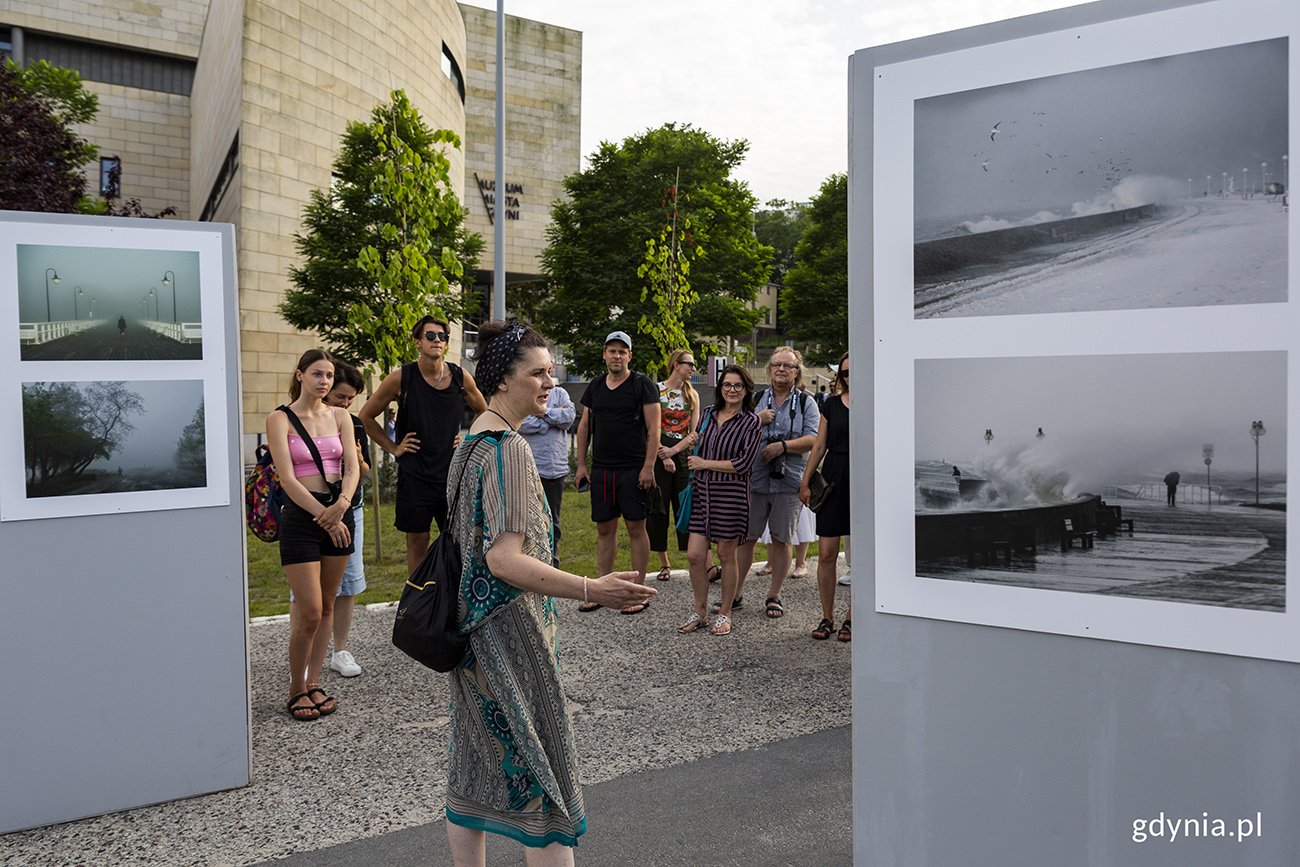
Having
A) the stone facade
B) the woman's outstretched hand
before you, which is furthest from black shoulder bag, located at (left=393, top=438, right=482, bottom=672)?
the stone facade

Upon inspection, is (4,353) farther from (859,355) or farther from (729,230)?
(729,230)

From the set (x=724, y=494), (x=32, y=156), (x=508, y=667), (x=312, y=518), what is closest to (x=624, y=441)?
(x=724, y=494)

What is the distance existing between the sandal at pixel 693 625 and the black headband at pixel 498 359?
14.3 ft

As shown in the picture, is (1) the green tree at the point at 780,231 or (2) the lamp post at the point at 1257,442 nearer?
(2) the lamp post at the point at 1257,442

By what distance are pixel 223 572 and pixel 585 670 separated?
248 cm

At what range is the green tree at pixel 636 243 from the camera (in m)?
35.0

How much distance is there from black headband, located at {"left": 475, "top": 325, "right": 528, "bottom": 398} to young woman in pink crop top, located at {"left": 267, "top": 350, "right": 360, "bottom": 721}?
240 cm

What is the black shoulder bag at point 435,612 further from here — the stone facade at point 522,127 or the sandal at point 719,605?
the stone facade at point 522,127

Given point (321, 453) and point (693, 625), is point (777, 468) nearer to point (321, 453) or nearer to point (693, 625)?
point (693, 625)

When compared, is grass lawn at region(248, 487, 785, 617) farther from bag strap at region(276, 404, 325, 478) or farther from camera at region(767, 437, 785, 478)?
camera at region(767, 437, 785, 478)

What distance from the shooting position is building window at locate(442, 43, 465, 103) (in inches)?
1407

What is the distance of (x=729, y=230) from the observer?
38.1 meters

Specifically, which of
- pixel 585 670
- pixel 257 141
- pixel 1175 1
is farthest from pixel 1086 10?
pixel 257 141

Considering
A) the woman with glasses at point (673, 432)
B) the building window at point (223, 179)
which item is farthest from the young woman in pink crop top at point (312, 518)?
the building window at point (223, 179)
